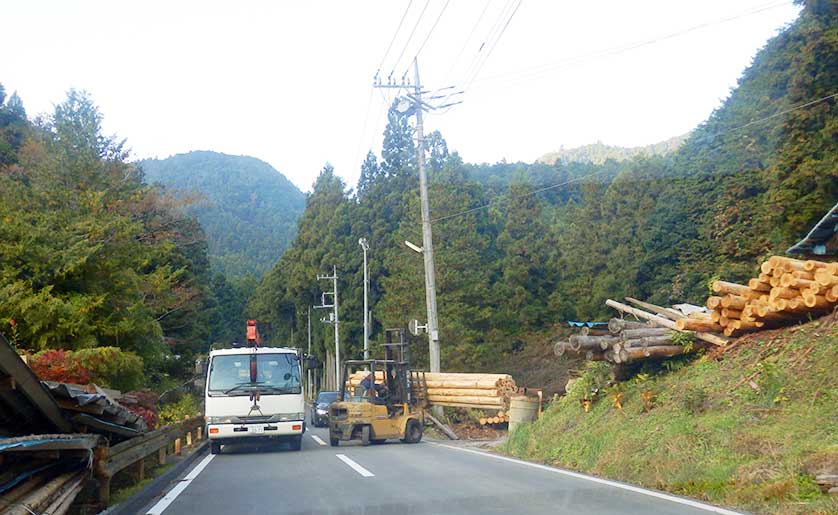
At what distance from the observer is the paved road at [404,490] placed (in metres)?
8.79

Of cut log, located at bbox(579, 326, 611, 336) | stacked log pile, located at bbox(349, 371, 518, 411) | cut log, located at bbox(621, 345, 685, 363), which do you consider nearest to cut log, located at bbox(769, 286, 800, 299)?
cut log, located at bbox(621, 345, 685, 363)

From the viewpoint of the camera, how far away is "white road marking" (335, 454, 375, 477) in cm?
1270

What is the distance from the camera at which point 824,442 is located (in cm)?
920

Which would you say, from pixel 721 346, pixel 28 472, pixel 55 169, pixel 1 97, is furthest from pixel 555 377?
pixel 1 97

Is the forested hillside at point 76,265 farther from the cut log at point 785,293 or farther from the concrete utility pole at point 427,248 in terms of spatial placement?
the cut log at point 785,293

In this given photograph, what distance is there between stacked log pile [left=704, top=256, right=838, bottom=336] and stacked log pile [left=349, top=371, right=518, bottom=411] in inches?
375

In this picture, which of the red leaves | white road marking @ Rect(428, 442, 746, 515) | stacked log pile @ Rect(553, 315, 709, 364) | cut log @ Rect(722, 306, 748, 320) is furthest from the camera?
stacked log pile @ Rect(553, 315, 709, 364)

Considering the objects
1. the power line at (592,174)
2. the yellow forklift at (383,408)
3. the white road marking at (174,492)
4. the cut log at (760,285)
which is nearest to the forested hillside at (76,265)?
the white road marking at (174,492)

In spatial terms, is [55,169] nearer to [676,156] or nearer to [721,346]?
[721,346]

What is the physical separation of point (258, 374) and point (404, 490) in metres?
9.01

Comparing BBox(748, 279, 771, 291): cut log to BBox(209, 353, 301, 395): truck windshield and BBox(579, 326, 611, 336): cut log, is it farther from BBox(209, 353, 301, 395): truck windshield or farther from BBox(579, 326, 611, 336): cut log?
BBox(209, 353, 301, 395): truck windshield

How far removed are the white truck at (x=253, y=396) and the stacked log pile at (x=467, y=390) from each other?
482 centimetres

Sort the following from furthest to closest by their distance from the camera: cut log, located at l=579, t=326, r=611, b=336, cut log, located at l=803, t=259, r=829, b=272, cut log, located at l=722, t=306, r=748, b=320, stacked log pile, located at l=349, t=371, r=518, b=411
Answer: stacked log pile, located at l=349, t=371, r=518, b=411
cut log, located at l=579, t=326, r=611, b=336
cut log, located at l=722, t=306, r=748, b=320
cut log, located at l=803, t=259, r=829, b=272

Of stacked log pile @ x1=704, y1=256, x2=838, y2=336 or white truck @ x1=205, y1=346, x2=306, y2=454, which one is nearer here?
stacked log pile @ x1=704, y1=256, x2=838, y2=336
